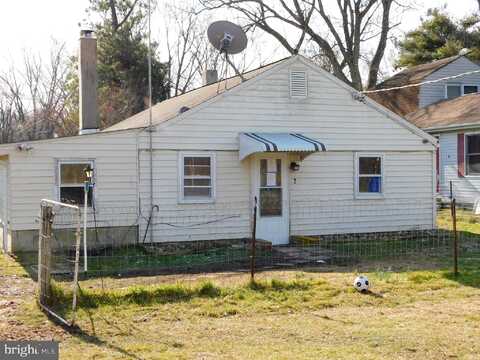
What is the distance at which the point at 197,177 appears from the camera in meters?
14.9

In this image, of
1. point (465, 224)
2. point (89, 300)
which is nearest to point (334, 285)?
point (89, 300)

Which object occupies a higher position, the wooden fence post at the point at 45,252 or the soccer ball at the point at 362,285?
the wooden fence post at the point at 45,252

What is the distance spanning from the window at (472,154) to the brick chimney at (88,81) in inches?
521

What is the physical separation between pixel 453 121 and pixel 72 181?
49.9ft

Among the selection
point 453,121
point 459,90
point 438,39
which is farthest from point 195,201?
point 438,39

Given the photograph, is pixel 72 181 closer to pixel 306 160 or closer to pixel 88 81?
pixel 88 81

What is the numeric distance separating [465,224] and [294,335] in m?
13.2

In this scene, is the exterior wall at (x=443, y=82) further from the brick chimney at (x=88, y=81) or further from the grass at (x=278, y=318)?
the grass at (x=278, y=318)

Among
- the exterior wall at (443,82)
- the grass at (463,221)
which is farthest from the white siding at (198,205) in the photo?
the exterior wall at (443,82)

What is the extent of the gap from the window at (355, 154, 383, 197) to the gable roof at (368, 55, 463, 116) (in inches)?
641

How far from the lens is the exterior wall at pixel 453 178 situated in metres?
22.3

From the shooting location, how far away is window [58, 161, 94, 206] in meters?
13.7

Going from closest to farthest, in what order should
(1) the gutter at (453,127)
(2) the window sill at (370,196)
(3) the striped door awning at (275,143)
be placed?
(3) the striped door awning at (275,143) < (2) the window sill at (370,196) < (1) the gutter at (453,127)

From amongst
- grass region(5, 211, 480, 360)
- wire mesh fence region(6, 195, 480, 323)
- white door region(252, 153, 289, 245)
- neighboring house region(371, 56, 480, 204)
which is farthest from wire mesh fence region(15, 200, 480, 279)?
neighboring house region(371, 56, 480, 204)
